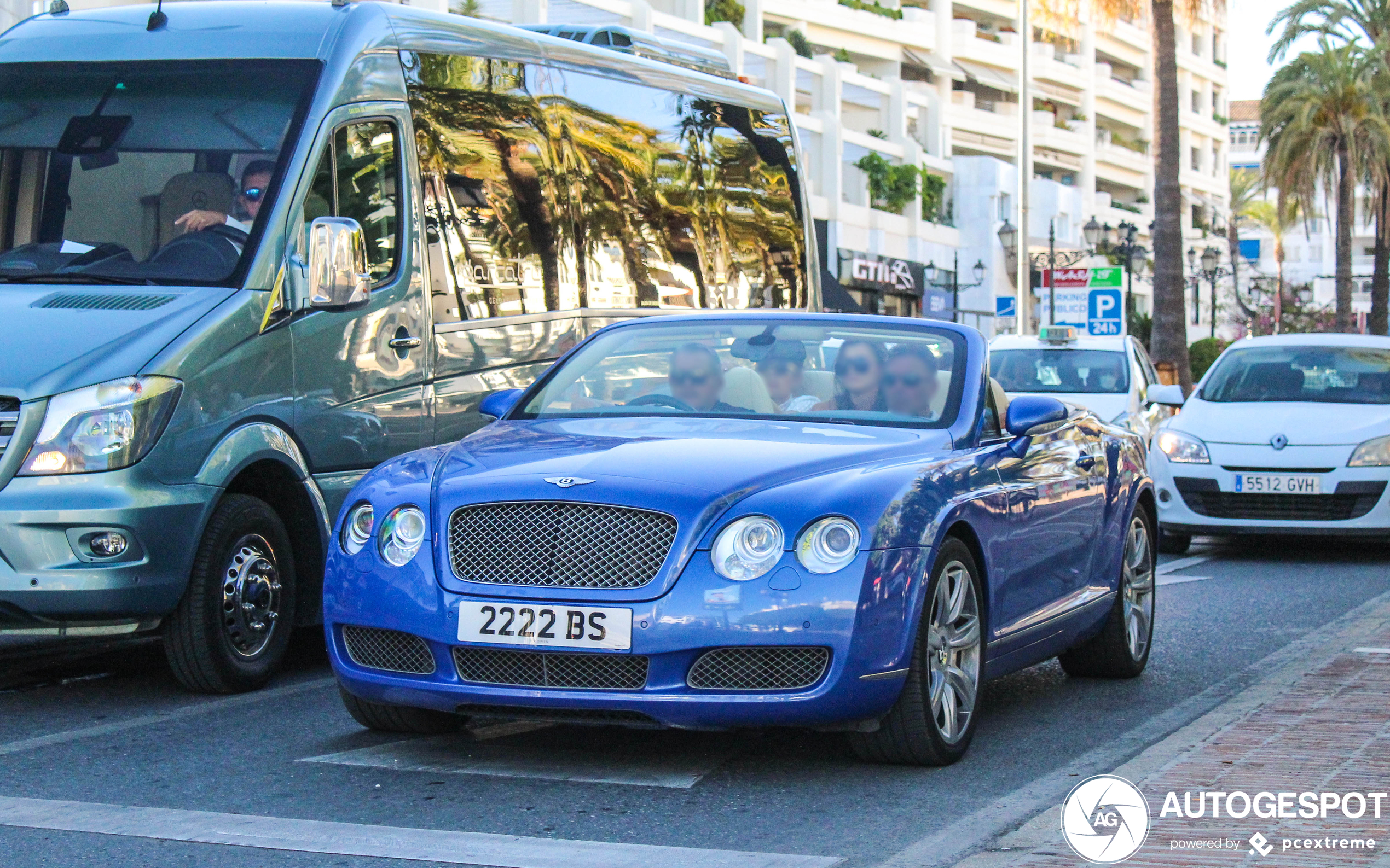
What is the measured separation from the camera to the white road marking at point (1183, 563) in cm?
1305

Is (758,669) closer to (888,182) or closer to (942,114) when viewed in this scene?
(888,182)

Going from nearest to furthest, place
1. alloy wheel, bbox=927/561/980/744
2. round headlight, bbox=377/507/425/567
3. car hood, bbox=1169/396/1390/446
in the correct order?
round headlight, bbox=377/507/425/567
alloy wheel, bbox=927/561/980/744
car hood, bbox=1169/396/1390/446

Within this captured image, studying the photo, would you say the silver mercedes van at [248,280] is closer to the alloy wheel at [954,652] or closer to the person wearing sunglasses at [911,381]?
the person wearing sunglasses at [911,381]

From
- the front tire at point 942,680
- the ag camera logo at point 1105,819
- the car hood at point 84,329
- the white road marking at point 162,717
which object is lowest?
the white road marking at point 162,717

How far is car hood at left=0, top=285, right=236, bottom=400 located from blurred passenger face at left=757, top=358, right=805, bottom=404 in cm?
218

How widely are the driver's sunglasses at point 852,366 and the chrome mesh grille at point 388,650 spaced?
1.88 meters

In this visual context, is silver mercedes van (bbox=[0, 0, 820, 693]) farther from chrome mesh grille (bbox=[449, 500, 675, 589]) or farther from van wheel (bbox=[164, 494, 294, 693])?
chrome mesh grille (bbox=[449, 500, 675, 589])

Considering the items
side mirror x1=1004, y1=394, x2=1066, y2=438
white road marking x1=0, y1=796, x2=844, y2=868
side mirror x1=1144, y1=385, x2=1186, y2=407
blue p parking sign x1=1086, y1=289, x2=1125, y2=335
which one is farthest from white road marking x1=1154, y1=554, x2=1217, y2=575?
blue p parking sign x1=1086, y1=289, x2=1125, y2=335

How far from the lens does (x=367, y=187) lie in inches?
323

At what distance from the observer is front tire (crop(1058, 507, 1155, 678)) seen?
7.76m

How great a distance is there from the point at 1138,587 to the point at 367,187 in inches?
148

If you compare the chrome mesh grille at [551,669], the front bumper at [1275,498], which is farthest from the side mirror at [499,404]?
the front bumper at [1275,498]

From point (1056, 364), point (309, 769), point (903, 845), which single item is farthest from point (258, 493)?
point (1056, 364)

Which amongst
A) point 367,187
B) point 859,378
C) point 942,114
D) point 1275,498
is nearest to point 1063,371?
point 1275,498
